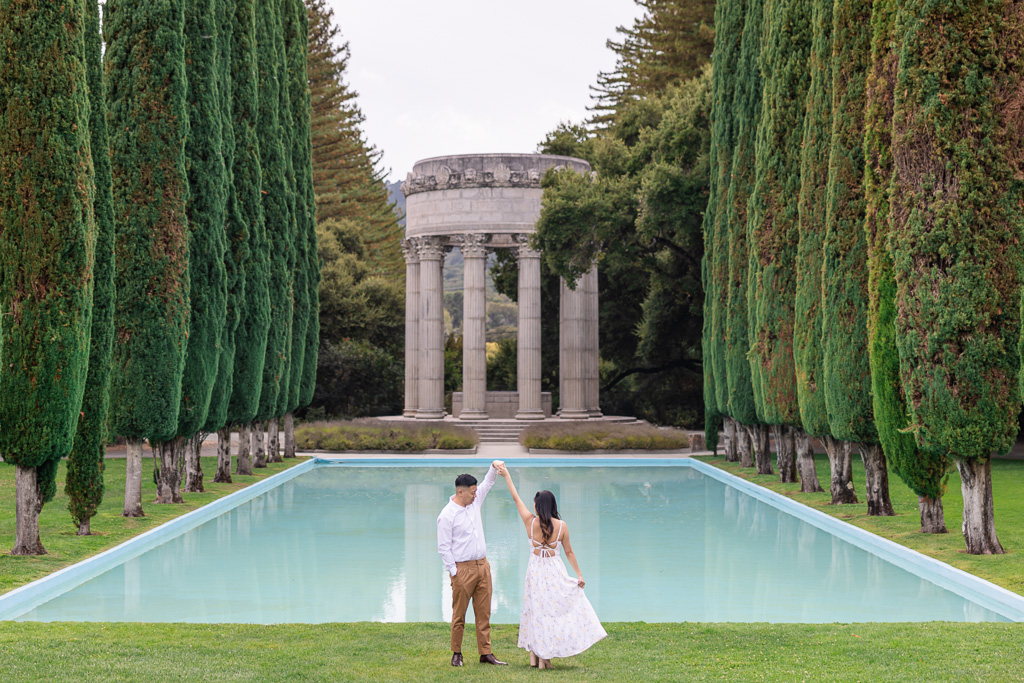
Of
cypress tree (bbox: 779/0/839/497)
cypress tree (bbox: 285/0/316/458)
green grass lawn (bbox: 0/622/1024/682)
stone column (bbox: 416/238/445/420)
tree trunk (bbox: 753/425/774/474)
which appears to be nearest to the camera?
green grass lawn (bbox: 0/622/1024/682)

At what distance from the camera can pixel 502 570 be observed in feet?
50.8

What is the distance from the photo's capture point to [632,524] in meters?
20.8

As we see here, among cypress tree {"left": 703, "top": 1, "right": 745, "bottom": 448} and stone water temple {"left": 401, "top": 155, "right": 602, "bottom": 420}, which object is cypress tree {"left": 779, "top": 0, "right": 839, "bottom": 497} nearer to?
cypress tree {"left": 703, "top": 1, "right": 745, "bottom": 448}

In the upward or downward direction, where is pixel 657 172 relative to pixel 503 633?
upward

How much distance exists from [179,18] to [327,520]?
1001 centimetres

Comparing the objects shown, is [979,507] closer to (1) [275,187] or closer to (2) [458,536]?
(2) [458,536]

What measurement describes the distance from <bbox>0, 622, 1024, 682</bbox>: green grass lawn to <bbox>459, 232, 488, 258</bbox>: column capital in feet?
108

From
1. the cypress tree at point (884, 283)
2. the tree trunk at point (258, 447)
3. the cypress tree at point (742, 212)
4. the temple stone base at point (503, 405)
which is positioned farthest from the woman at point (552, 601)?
the temple stone base at point (503, 405)

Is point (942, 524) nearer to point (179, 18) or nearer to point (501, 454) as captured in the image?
point (179, 18)

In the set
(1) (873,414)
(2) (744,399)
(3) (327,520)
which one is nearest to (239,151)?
(3) (327,520)

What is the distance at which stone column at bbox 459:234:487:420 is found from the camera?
43.5 metres

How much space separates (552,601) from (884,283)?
9.85 metres

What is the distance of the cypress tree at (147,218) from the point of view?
20.0m

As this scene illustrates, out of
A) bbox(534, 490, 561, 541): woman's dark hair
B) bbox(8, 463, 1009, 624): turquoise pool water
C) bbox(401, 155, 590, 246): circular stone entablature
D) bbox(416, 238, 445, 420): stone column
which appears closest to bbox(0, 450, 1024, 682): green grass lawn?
bbox(534, 490, 561, 541): woman's dark hair
